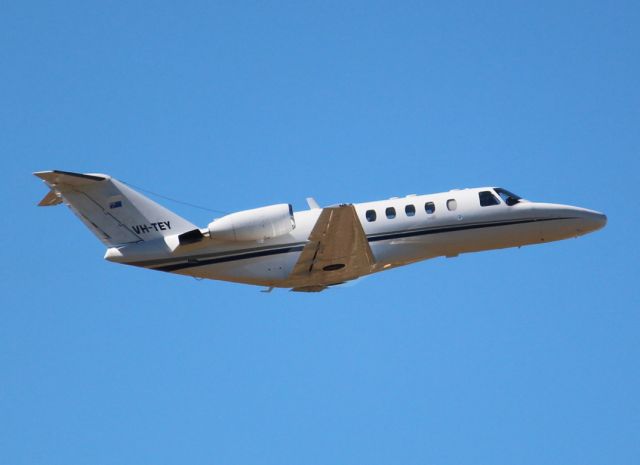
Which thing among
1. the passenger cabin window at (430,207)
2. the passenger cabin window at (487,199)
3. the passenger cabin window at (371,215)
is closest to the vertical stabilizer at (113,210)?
the passenger cabin window at (371,215)

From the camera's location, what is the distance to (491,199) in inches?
1302

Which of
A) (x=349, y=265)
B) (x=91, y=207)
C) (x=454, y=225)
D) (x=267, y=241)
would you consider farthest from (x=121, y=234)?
(x=454, y=225)

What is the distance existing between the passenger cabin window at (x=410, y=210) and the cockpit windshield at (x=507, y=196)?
9.54 ft

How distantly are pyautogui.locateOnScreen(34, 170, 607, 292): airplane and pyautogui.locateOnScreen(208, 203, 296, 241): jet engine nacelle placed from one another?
26 millimetres

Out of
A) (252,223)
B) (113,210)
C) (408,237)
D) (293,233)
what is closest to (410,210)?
(408,237)

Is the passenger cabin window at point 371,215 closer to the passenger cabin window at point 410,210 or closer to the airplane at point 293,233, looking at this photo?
the airplane at point 293,233

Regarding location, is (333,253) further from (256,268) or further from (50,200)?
(50,200)

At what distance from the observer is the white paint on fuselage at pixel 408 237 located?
3091cm

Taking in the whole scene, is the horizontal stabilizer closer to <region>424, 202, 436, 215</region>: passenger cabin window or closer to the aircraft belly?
the aircraft belly

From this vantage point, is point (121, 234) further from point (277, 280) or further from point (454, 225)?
point (454, 225)

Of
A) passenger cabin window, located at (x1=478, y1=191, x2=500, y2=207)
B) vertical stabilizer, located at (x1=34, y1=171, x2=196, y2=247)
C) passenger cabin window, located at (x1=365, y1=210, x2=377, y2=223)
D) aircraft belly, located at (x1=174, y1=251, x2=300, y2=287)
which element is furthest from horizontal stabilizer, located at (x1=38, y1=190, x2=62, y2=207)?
passenger cabin window, located at (x1=478, y1=191, x2=500, y2=207)

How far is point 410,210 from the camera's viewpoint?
3200cm

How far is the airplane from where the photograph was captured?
30031 millimetres

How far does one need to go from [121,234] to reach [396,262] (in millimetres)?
7725
